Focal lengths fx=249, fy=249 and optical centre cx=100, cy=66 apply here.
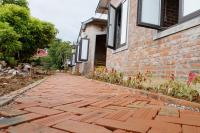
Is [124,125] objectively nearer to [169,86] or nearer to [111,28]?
[169,86]

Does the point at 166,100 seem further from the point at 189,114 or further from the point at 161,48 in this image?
the point at 161,48

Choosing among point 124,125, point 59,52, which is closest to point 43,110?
point 124,125

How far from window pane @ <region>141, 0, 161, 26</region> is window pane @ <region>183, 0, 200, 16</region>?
88 centimetres

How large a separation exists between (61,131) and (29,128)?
0.23m

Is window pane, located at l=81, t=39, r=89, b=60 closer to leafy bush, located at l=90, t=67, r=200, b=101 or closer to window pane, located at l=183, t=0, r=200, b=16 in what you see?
leafy bush, located at l=90, t=67, r=200, b=101

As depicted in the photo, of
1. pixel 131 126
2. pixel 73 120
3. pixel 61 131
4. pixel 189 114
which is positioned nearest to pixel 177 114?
pixel 189 114

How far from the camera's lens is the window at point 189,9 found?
3.71 metres

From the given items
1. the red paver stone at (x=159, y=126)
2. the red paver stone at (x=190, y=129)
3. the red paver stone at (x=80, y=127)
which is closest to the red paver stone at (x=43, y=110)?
the red paver stone at (x=80, y=127)

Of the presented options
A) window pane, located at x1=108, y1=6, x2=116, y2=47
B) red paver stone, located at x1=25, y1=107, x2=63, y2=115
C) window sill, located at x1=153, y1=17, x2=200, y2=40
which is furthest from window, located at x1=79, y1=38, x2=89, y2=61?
red paver stone, located at x1=25, y1=107, x2=63, y2=115

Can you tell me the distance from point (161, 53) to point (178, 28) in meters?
0.73

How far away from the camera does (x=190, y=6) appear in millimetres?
3855

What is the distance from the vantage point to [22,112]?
7.26ft

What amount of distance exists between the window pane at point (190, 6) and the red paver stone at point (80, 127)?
2.72 m

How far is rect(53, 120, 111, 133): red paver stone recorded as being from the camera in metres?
1.71
